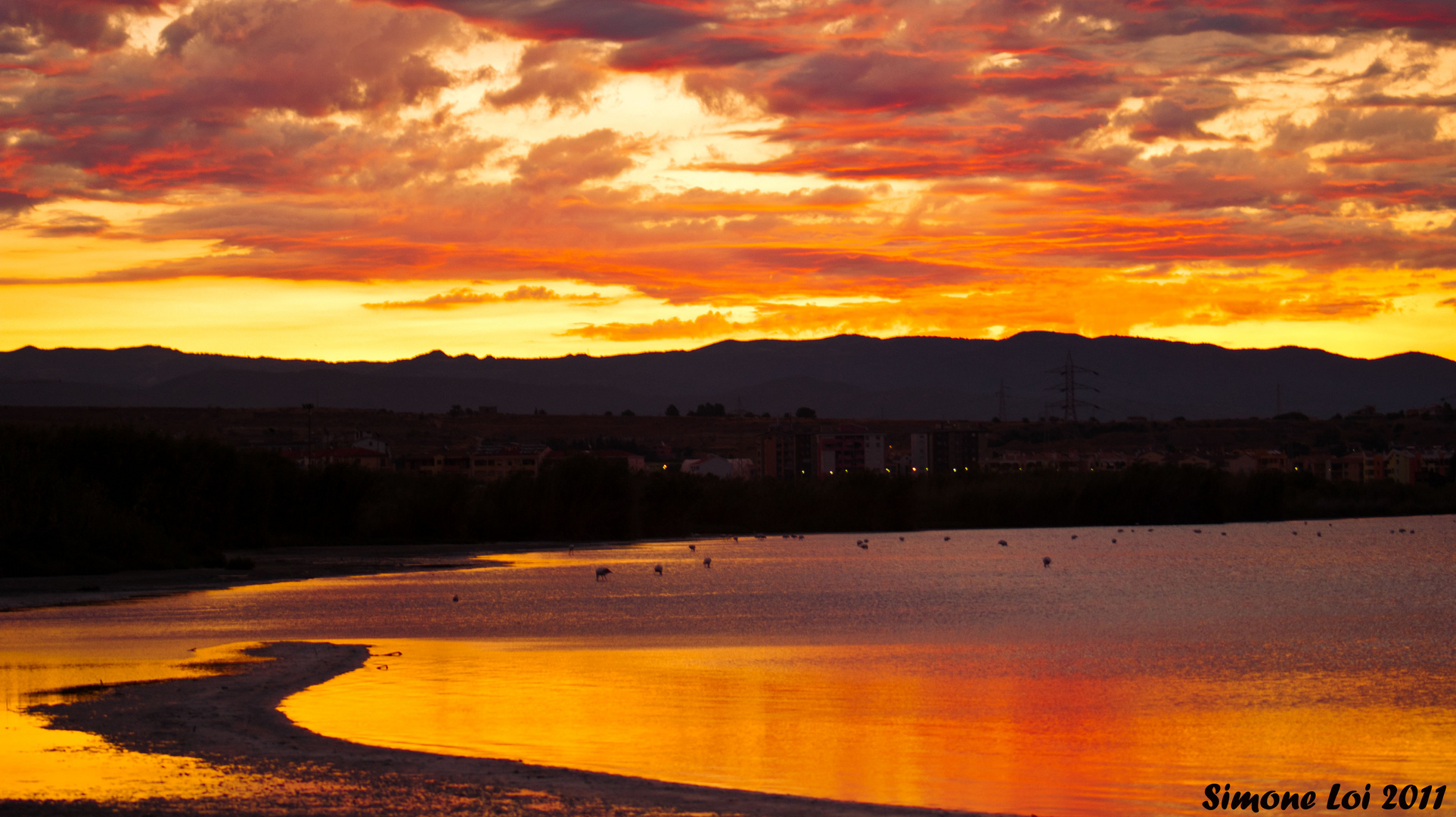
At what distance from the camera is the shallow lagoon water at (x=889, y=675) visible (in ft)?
48.8

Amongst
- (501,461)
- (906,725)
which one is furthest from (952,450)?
(906,725)

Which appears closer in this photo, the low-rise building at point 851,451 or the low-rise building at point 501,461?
the low-rise building at point 501,461

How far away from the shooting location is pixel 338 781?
12250 mm

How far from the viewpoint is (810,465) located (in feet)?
503

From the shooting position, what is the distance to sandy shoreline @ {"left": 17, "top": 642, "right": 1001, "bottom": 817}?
11125mm

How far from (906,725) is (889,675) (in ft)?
17.0

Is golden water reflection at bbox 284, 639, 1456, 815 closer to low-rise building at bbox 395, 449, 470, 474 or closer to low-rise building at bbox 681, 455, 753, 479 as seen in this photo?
low-rise building at bbox 395, 449, 470, 474

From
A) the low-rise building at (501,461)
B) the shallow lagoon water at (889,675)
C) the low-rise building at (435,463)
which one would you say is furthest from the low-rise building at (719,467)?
the shallow lagoon water at (889,675)

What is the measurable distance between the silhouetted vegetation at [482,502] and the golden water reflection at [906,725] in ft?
86.1

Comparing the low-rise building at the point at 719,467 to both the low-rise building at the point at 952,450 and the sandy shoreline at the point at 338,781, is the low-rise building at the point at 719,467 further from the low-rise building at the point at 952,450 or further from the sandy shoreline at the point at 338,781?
the sandy shoreline at the point at 338,781

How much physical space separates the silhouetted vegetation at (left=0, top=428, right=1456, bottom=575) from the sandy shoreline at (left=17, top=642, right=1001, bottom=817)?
1200 inches

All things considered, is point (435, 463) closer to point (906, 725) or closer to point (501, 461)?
point (501, 461)

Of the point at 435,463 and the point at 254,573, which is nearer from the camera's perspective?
the point at 254,573

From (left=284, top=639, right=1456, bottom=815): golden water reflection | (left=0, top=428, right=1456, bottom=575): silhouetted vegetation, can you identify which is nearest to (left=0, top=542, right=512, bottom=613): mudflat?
(left=0, top=428, right=1456, bottom=575): silhouetted vegetation
